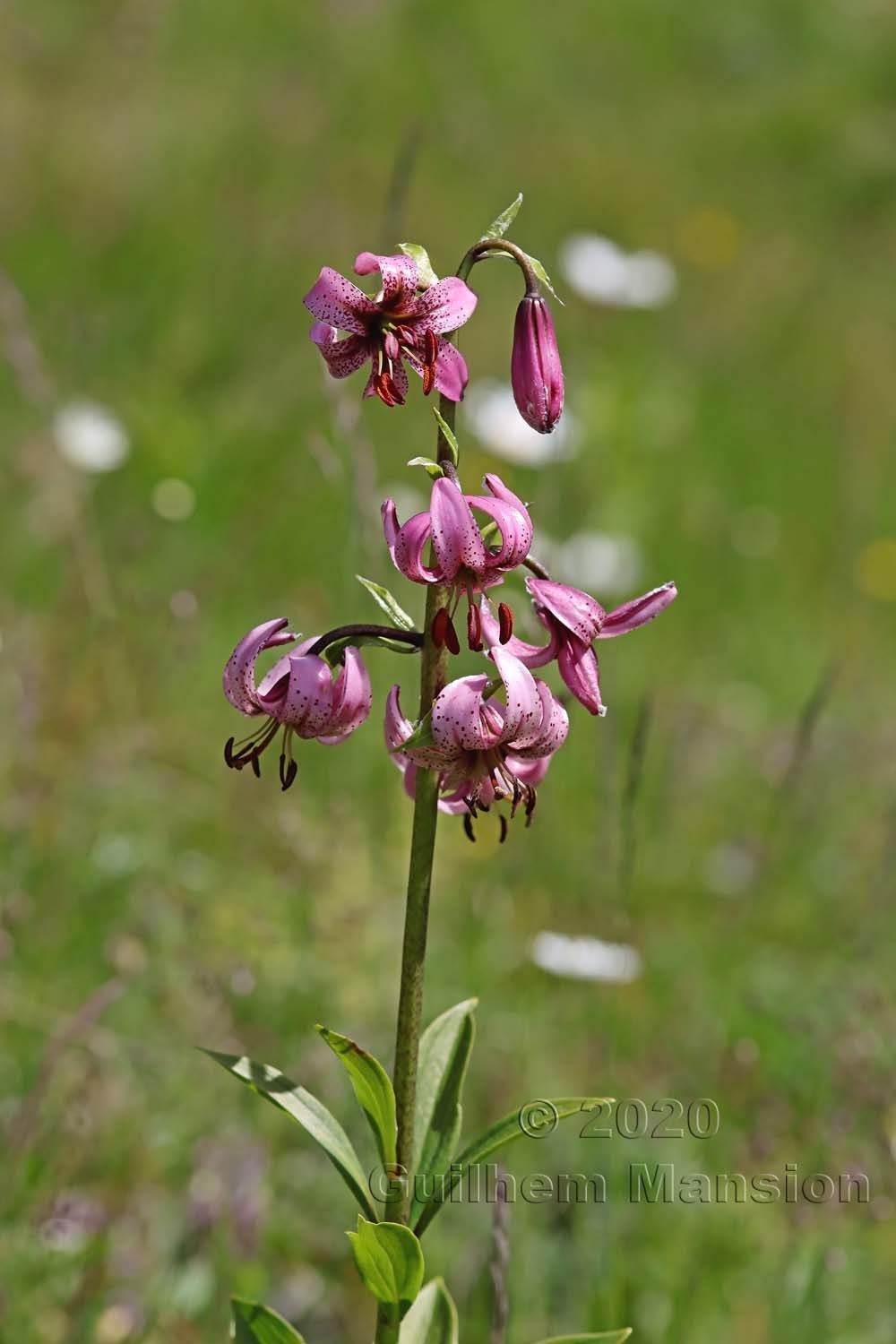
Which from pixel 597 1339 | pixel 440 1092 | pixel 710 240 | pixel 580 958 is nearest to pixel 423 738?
pixel 440 1092

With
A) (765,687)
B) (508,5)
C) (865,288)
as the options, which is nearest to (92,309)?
(765,687)

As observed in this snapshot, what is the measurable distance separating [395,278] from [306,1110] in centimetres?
70

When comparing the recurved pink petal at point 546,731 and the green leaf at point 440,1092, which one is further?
the green leaf at point 440,1092

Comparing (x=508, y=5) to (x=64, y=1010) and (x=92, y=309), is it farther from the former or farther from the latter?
(x=64, y=1010)

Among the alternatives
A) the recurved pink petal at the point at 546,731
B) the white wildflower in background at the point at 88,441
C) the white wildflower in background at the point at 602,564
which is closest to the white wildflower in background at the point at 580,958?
the recurved pink petal at the point at 546,731

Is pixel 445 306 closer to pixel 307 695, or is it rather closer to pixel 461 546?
pixel 461 546

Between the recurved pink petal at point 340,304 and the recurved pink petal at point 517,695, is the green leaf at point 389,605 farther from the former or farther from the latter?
the recurved pink petal at point 340,304

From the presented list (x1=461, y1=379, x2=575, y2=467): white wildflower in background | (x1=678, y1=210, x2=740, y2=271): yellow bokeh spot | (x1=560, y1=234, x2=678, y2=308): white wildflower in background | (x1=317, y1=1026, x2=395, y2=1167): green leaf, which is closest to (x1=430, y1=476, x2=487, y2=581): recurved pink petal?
(x1=317, y1=1026, x2=395, y2=1167): green leaf

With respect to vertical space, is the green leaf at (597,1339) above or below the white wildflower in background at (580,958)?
below

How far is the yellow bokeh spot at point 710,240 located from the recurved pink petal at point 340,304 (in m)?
7.29

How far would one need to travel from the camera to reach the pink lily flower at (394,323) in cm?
107

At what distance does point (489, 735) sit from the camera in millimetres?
1094

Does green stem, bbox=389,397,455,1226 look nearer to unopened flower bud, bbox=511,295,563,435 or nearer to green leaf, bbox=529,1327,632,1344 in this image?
unopened flower bud, bbox=511,295,563,435

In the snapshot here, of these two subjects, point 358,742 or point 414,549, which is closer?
point 414,549
